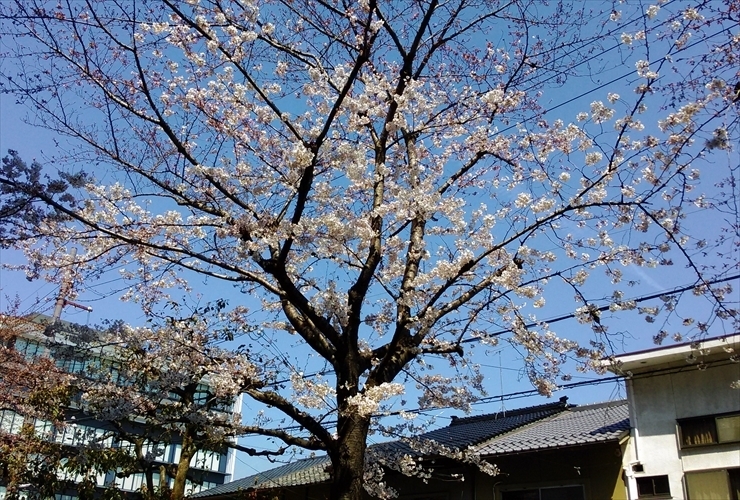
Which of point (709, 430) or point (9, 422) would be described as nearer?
point (709, 430)

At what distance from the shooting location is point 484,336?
707 centimetres

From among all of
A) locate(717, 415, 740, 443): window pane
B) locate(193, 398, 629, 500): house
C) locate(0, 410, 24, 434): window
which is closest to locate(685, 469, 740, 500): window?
locate(717, 415, 740, 443): window pane

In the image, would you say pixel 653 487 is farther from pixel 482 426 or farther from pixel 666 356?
pixel 482 426

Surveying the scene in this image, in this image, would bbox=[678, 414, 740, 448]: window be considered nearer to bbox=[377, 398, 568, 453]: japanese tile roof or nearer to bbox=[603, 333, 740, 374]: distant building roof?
bbox=[603, 333, 740, 374]: distant building roof

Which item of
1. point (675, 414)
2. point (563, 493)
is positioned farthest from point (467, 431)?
point (675, 414)

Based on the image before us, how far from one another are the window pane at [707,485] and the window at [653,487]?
0.29m

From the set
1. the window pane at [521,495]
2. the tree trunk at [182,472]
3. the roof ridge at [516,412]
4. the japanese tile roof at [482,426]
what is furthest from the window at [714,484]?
the tree trunk at [182,472]

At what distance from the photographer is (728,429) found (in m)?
8.24

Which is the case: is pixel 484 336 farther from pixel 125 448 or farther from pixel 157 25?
pixel 125 448

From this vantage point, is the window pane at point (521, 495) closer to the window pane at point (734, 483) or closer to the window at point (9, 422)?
the window pane at point (734, 483)

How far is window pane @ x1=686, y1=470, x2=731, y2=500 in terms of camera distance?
7.97 m

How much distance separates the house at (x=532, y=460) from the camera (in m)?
8.77

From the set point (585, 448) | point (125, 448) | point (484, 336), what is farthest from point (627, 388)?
point (125, 448)

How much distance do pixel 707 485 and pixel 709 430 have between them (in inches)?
28.5
